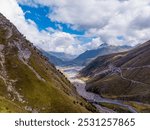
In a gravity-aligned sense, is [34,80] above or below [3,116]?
above

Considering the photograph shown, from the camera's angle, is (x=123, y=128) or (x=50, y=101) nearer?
(x=123, y=128)

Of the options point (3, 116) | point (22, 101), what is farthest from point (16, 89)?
point (3, 116)

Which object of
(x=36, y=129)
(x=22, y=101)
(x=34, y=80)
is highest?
(x=34, y=80)

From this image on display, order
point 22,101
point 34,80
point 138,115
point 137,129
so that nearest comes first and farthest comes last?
point 137,129 → point 138,115 → point 22,101 → point 34,80

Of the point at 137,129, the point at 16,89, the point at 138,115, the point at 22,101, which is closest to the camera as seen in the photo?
the point at 137,129

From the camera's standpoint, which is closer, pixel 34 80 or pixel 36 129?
pixel 36 129

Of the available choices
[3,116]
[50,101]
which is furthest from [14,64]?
[3,116]

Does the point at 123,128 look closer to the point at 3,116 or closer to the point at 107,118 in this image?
the point at 107,118

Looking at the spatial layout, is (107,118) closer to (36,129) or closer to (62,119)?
(62,119)

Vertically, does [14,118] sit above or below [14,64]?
below
